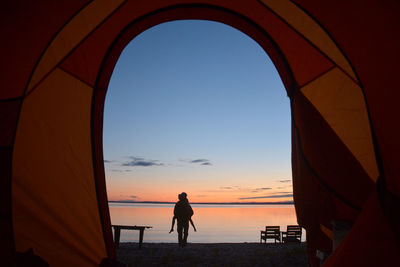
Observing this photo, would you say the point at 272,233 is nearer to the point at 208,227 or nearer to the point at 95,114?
the point at 95,114

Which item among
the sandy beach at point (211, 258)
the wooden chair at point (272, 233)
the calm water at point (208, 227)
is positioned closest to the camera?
the sandy beach at point (211, 258)

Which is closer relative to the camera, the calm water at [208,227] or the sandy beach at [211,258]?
the sandy beach at [211,258]

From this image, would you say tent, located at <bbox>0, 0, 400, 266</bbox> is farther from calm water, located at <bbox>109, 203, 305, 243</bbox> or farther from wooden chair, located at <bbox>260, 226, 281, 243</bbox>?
calm water, located at <bbox>109, 203, 305, 243</bbox>

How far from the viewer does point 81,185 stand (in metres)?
3.22

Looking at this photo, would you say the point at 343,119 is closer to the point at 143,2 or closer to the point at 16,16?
the point at 143,2

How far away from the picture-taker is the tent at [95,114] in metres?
2.83

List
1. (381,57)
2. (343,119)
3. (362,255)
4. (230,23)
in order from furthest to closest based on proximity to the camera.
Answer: (230,23) < (343,119) < (381,57) < (362,255)

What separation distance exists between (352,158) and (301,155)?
48 centimetres

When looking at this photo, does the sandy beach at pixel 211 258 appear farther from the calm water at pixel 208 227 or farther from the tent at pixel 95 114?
the calm water at pixel 208 227

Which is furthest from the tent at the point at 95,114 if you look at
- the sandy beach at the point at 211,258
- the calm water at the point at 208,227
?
the calm water at the point at 208,227

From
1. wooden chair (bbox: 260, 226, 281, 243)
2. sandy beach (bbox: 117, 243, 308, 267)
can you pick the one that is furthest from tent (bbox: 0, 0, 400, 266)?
wooden chair (bbox: 260, 226, 281, 243)

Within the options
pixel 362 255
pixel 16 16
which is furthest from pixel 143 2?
pixel 362 255

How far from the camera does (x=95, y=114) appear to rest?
3.37 metres

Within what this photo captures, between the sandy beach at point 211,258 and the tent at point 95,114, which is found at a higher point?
the tent at point 95,114
